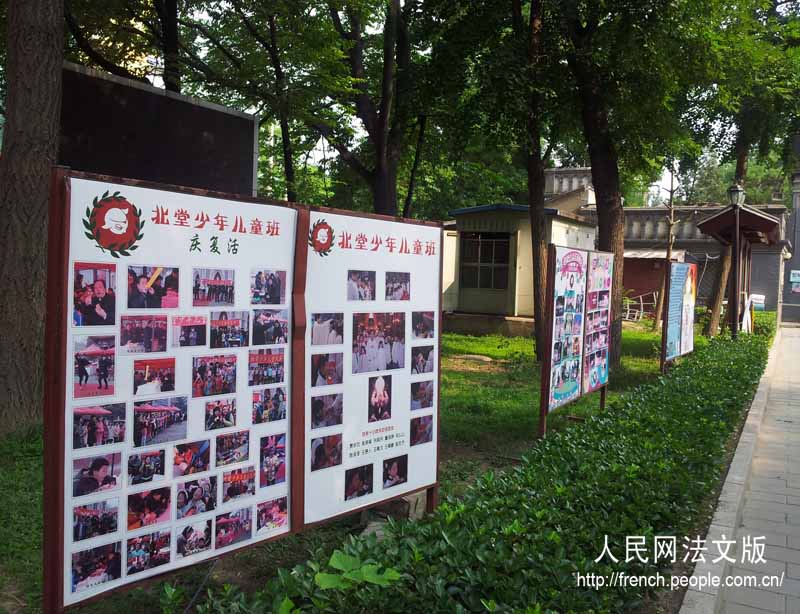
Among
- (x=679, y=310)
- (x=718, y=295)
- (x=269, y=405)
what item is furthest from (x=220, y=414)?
(x=718, y=295)

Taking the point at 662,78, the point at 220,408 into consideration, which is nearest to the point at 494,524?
the point at 220,408

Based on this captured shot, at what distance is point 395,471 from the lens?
14.4 feet

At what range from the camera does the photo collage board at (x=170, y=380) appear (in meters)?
2.71

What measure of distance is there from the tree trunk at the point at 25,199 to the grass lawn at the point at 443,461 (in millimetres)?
534

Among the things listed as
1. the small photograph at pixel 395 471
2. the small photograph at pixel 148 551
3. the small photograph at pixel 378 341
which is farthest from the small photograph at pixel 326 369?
the small photograph at pixel 148 551

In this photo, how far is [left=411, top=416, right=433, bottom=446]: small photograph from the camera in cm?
452

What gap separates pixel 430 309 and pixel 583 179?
26.5 meters

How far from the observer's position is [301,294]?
142 inches

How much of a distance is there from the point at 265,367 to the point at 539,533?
5.25 ft

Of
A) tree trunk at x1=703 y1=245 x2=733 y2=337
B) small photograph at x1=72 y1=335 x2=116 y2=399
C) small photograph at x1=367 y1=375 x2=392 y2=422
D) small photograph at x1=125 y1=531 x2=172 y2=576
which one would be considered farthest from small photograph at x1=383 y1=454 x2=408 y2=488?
tree trunk at x1=703 y1=245 x2=733 y2=337

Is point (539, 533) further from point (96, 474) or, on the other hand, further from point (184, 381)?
point (96, 474)

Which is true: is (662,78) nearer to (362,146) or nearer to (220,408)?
(362,146)

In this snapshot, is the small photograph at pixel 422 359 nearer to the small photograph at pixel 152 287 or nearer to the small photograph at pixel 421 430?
the small photograph at pixel 421 430

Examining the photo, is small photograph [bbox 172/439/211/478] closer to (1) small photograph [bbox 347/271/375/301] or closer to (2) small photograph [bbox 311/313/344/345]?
(2) small photograph [bbox 311/313/344/345]
